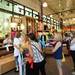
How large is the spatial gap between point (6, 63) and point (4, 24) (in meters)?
5.04

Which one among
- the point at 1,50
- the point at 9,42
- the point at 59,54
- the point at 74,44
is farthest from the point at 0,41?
the point at 59,54

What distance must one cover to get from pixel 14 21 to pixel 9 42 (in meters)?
2.01

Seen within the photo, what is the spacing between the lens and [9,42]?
11000mm

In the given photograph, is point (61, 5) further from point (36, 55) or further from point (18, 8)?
point (36, 55)

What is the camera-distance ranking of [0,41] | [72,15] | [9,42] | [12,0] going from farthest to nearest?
[72,15], [12,0], [0,41], [9,42]

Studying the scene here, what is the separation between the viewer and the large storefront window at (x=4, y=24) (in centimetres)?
1330

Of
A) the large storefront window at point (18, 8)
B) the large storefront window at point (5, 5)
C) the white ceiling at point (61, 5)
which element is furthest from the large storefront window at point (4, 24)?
the white ceiling at point (61, 5)

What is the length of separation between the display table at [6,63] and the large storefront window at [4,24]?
3.37 meters

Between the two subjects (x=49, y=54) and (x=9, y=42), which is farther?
(x=49, y=54)

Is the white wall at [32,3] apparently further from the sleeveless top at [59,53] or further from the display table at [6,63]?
the sleeveless top at [59,53]

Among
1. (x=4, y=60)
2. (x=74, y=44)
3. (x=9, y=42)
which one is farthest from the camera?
(x=9, y=42)

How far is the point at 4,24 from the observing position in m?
13.7

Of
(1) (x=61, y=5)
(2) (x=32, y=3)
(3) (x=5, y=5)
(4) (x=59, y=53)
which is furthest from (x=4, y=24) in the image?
(1) (x=61, y=5)

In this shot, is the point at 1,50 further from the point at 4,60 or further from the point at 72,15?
the point at 72,15
